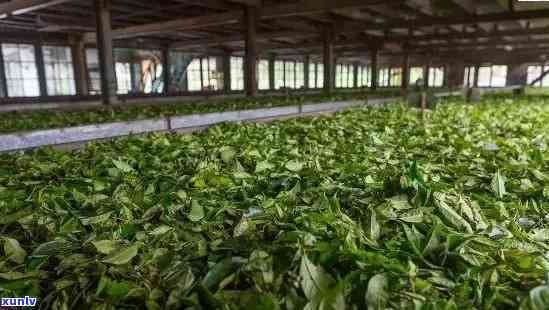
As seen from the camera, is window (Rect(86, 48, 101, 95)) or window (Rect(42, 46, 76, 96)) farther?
window (Rect(86, 48, 101, 95))

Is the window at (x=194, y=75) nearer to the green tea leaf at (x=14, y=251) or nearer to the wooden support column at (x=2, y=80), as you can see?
the wooden support column at (x=2, y=80)

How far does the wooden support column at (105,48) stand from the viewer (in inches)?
325

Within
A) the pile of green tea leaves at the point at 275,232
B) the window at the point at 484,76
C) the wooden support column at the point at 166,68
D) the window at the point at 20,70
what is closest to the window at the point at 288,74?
the wooden support column at the point at 166,68

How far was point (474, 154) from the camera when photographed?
3.09m

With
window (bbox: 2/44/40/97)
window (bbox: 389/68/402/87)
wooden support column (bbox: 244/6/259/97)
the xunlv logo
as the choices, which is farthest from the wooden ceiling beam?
window (bbox: 389/68/402/87)

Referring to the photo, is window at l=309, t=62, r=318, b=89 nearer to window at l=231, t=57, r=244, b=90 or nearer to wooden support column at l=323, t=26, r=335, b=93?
window at l=231, t=57, r=244, b=90

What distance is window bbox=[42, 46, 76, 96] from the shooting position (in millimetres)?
16984

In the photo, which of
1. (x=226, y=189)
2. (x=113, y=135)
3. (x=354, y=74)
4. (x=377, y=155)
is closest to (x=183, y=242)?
(x=226, y=189)

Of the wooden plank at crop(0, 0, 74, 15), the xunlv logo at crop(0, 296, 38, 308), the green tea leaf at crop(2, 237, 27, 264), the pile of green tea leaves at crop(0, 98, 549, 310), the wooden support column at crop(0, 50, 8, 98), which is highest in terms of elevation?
the wooden plank at crop(0, 0, 74, 15)

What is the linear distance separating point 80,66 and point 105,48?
9541 millimetres

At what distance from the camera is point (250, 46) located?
10.8 m

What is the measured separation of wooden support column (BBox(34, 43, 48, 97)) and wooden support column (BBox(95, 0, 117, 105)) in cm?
963

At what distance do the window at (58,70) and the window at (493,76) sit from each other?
34.9 metres

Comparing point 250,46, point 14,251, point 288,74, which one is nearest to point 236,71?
point 288,74
